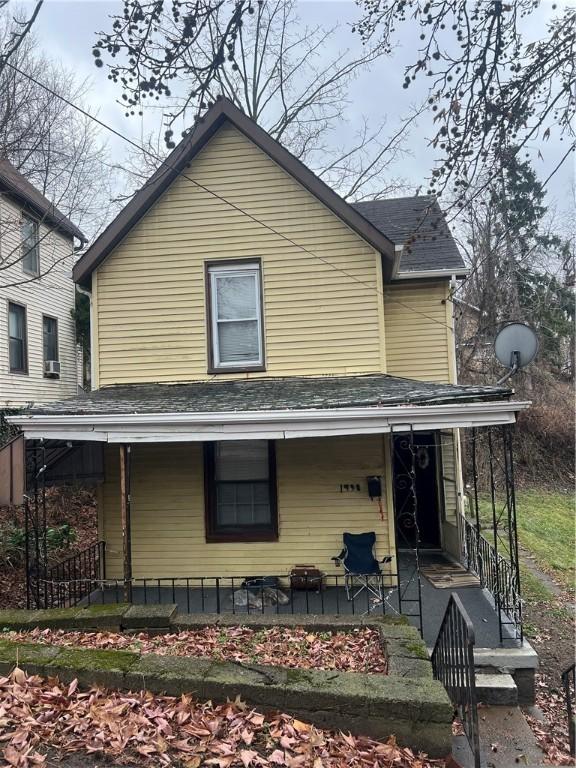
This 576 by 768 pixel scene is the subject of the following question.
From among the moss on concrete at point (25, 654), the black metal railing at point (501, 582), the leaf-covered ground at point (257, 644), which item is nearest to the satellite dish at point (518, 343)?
the black metal railing at point (501, 582)

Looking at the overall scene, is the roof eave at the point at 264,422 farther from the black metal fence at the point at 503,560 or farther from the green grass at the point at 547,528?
the green grass at the point at 547,528

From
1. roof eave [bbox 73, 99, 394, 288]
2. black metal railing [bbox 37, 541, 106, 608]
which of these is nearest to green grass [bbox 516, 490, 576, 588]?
roof eave [bbox 73, 99, 394, 288]

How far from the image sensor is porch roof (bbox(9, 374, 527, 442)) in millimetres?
6355

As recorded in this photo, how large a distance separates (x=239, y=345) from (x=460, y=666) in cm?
593

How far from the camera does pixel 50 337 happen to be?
1912 cm

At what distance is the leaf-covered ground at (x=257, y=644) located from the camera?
4723 mm

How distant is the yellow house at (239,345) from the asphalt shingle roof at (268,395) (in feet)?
0.24

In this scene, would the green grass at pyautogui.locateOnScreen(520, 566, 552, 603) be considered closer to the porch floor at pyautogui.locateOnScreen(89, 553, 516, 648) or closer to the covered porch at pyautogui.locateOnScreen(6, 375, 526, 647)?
the covered porch at pyautogui.locateOnScreen(6, 375, 526, 647)

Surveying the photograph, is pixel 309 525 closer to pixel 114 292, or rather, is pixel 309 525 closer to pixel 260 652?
pixel 260 652

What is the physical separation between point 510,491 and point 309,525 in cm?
313

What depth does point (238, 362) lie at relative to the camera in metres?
8.84

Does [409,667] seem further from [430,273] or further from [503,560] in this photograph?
[430,273]

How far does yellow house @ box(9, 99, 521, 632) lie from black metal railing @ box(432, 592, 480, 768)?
10.3 feet

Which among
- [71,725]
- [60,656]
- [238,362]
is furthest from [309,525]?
[71,725]
